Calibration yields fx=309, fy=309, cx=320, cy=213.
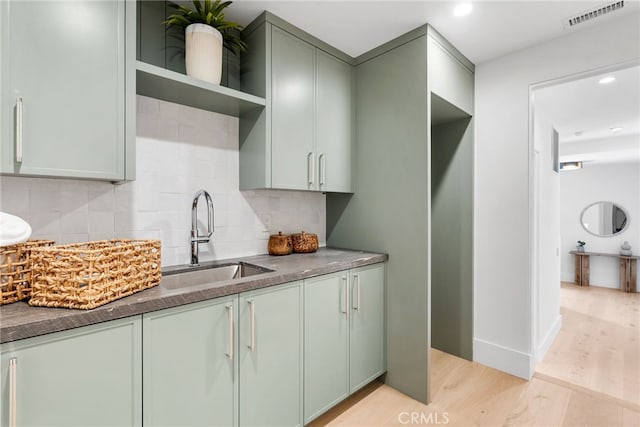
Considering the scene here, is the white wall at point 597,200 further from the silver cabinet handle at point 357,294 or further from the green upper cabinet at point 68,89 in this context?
the green upper cabinet at point 68,89

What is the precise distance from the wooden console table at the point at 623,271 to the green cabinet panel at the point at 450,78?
5.06 metres

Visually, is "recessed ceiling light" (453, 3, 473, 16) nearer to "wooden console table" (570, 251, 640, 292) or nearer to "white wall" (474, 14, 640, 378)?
"white wall" (474, 14, 640, 378)

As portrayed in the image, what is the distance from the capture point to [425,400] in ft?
6.63

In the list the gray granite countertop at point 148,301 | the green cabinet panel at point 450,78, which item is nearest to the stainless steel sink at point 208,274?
the gray granite countertop at point 148,301

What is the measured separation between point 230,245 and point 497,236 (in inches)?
80.5

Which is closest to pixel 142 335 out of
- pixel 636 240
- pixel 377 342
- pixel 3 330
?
pixel 3 330

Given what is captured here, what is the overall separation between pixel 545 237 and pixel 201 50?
10.6 ft

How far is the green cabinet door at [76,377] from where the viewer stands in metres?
0.91

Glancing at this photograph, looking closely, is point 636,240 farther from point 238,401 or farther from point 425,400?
point 238,401

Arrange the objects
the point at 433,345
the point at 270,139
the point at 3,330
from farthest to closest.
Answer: the point at 433,345 → the point at 270,139 → the point at 3,330

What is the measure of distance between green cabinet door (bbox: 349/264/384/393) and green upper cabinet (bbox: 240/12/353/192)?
69 centimetres

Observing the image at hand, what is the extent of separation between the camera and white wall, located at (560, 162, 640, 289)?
5.48m

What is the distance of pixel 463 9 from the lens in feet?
6.04

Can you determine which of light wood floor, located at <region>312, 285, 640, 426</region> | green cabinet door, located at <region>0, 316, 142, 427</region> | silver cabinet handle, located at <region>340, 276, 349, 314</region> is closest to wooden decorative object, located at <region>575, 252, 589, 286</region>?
light wood floor, located at <region>312, 285, 640, 426</region>
